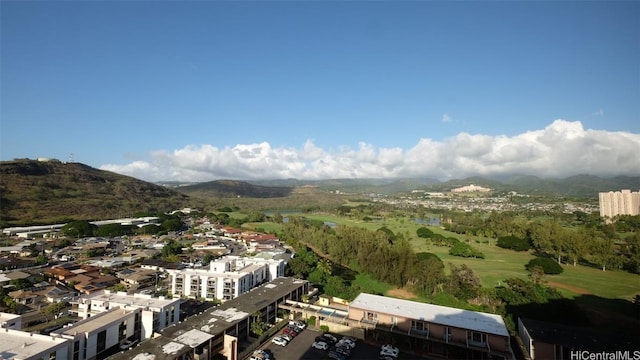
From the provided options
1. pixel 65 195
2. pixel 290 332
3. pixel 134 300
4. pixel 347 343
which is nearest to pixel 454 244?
pixel 347 343

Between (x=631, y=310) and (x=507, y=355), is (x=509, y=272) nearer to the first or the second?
(x=631, y=310)

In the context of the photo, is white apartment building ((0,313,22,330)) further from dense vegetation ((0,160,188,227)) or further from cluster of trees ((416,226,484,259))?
dense vegetation ((0,160,188,227))

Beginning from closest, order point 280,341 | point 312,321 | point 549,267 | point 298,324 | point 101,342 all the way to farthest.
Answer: point 101,342 < point 280,341 < point 298,324 < point 312,321 < point 549,267

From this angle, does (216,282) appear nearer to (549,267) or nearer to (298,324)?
(298,324)

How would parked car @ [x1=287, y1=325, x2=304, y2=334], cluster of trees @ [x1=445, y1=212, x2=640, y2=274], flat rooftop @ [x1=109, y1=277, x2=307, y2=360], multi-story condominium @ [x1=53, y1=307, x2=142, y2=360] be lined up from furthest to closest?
cluster of trees @ [x1=445, y1=212, x2=640, y2=274], parked car @ [x1=287, y1=325, x2=304, y2=334], multi-story condominium @ [x1=53, y1=307, x2=142, y2=360], flat rooftop @ [x1=109, y1=277, x2=307, y2=360]

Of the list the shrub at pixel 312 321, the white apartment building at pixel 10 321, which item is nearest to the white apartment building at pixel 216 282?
the shrub at pixel 312 321

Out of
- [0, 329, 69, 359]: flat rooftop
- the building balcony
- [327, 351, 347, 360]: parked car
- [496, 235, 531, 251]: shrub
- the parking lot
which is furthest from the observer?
[496, 235, 531, 251]: shrub

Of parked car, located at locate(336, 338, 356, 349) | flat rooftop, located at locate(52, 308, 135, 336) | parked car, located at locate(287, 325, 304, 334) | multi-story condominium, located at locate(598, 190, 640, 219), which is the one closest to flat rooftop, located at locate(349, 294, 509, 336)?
parked car, located at locate(336, 338, 356, 349)
